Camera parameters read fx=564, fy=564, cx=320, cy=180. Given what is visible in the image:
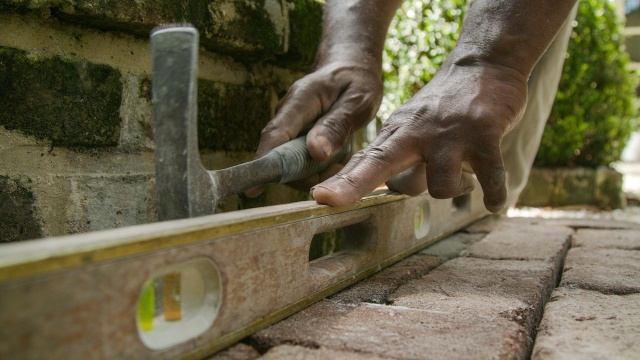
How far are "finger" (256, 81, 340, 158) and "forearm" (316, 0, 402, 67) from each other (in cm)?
17

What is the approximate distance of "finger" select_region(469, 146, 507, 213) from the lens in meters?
1.40

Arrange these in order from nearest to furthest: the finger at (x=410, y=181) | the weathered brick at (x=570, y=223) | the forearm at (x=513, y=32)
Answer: the forearm at (x=513, y=32) → the finger at (x=410, y=181) → the weathered brick at (x=570, y=223)

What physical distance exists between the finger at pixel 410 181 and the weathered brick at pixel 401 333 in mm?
506

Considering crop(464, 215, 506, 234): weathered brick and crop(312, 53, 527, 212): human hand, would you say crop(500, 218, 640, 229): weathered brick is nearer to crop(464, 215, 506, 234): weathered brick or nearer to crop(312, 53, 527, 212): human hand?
crop(464, 215, 506, 234): weathered brick

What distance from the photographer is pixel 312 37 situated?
2078 mm

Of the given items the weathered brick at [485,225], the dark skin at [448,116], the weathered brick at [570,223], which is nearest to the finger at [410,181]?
the dark skin at [448,116]

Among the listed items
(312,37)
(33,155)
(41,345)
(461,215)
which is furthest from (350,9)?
(41,345)

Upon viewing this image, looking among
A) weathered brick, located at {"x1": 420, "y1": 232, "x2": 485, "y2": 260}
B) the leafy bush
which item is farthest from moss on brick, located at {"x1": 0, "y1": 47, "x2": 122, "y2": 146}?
the leafy bush

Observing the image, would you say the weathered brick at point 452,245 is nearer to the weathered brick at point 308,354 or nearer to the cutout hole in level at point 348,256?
the cutout hole in level at point 348,256

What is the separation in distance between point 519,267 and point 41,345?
4.23 feet

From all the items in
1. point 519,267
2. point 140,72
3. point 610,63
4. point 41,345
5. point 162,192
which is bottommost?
point 519,267

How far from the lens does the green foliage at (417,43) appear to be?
195 inches

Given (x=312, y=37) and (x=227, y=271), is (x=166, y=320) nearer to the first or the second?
(x=227, y=271)

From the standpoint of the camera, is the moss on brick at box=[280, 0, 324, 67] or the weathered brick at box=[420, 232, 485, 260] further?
the moss on brick at box=[280, 0, 324, 67]
